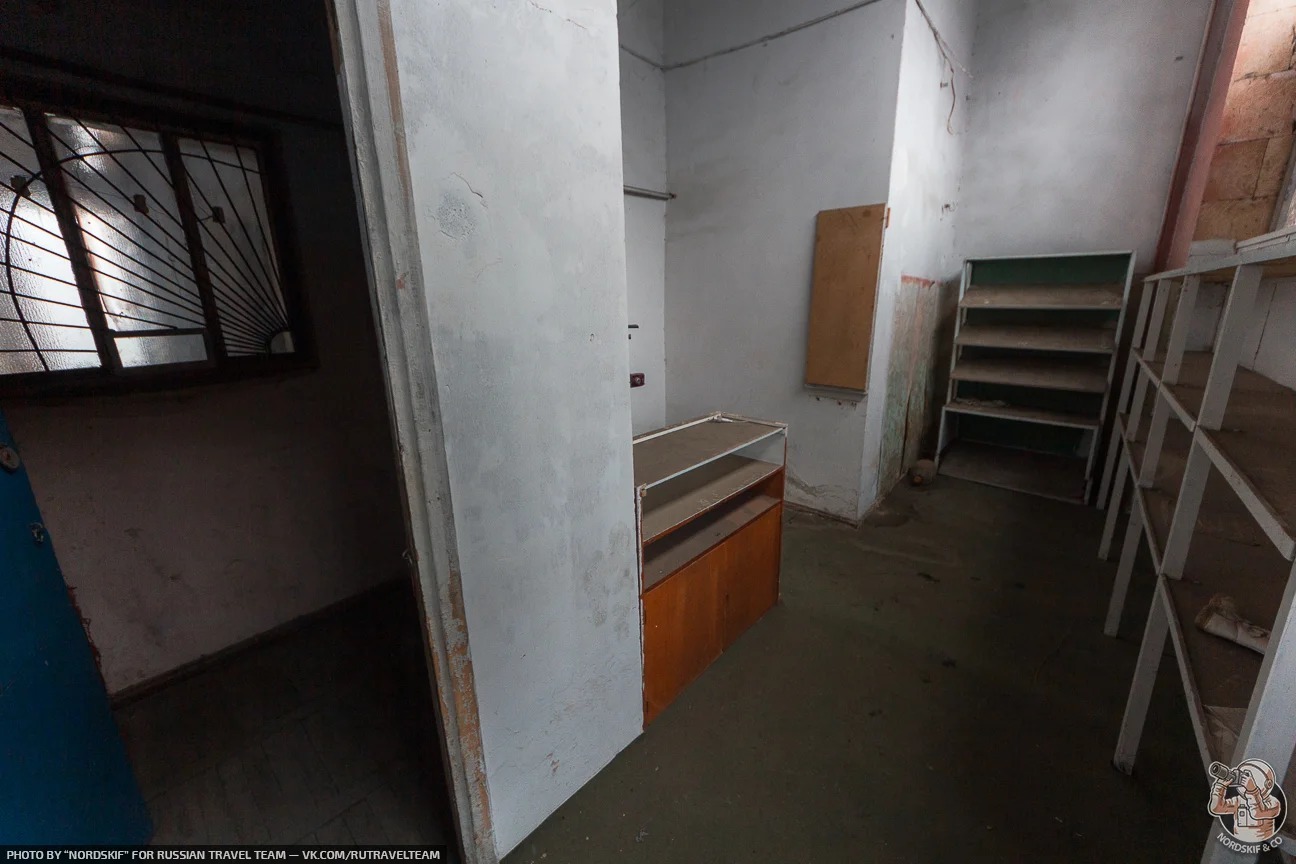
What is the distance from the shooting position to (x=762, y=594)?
225 centimetres

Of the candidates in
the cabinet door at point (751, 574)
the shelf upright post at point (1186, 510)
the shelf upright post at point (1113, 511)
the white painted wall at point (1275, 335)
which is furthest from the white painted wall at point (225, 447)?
the white painted wall at point (1275, 335)

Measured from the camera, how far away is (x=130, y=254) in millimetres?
1633

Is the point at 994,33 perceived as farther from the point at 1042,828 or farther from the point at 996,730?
the point at 1042,828

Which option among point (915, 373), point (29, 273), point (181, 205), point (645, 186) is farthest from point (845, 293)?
point (29, 273)

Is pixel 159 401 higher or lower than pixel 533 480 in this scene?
higher

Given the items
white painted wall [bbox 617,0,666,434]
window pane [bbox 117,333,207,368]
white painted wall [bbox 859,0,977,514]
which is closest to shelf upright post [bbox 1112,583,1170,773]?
white painted wall [bbox 859,0,977,514]

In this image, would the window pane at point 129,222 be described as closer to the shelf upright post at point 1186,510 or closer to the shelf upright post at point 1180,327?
the shelf upright post at point 1186,510

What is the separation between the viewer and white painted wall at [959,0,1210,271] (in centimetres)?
318

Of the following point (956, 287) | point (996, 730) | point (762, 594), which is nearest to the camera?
point (996, 730)

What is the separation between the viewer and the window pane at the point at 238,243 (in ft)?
5.74

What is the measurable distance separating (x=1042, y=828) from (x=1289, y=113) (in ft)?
13.1

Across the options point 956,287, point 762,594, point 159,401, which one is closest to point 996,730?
point 762,594

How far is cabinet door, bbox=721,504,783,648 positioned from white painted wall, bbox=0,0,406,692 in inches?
67.0

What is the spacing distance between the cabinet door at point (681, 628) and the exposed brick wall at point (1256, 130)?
150 inches
